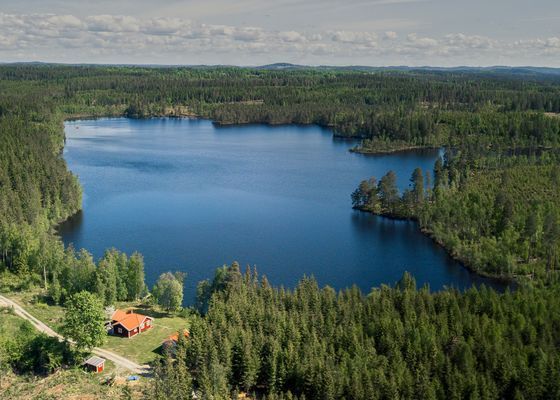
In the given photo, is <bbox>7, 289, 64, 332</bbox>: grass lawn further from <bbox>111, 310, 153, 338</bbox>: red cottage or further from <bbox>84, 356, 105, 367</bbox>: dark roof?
<bbox>84, 356, 105, 367</bbox>: dark roof

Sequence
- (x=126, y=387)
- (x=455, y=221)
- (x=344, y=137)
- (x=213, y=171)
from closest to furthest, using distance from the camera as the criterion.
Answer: (x=126, y=387) < (x=455, y=221) < (x=213, y=171) < (x=344, y=137)

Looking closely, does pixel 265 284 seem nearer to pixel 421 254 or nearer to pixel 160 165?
pixel 421 254

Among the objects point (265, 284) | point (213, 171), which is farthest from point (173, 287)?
point (213, 171)

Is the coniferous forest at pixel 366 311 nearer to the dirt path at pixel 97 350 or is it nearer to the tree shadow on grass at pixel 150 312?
the dirt path at pixel 97 350

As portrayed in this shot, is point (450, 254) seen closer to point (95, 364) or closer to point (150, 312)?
point (150, 312)

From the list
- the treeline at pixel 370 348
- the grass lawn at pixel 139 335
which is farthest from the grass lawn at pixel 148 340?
the treeline at pixel 370 348
